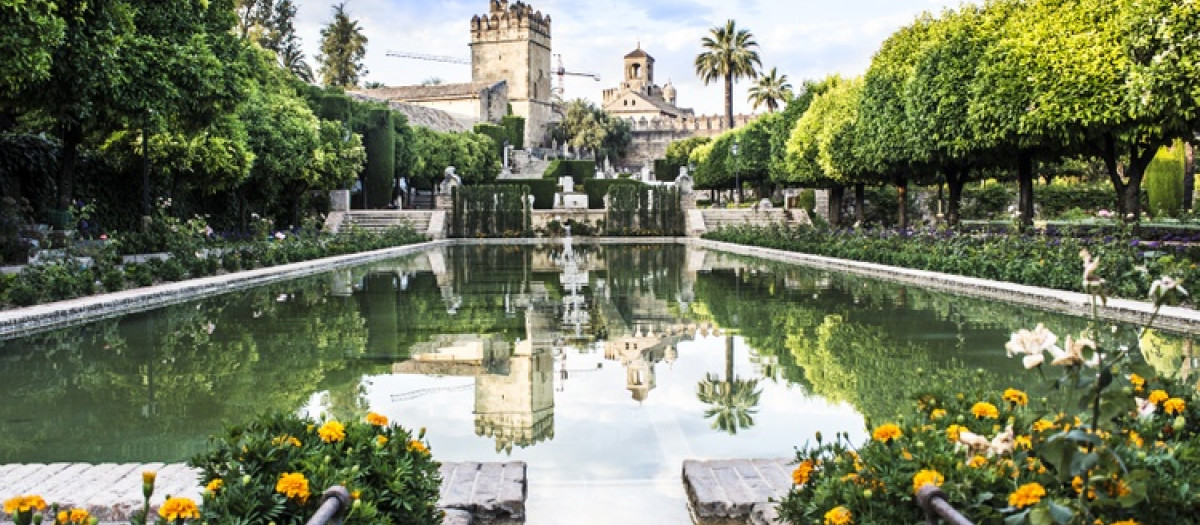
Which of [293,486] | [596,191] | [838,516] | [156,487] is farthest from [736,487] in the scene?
[596,191]

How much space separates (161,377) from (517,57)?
8274cm

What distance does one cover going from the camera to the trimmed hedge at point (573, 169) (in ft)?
207

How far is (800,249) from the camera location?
2167 cm

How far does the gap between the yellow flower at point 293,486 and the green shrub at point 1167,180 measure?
111 feet

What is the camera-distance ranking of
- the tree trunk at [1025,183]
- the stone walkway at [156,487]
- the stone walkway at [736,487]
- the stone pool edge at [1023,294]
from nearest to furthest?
the stone walkway at [156,487] → the stone walkway at [736,487] → the stone pool edge at [1023,294] → the tree trunk at [1025,183]

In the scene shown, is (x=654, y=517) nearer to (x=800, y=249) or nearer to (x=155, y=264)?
(x=155, y=264)

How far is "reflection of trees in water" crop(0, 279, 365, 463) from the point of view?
4906 millimetres

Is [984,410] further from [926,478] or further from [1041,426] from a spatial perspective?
[926,478]

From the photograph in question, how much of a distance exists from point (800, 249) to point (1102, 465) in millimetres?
19807

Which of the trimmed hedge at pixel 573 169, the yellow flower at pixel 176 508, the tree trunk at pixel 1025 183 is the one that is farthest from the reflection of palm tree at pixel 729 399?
the trimmed hedge at pixel 573 169

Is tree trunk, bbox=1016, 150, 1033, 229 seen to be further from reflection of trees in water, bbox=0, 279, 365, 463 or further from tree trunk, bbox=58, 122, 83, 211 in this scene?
tree trunk, bbox=58, 122, 83, 211

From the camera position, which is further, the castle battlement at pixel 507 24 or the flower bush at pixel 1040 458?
the castle battlement at pixel 507 24

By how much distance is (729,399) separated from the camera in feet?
19.4

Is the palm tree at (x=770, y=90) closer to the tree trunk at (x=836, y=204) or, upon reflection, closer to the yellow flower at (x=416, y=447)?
the tree trunk at (x=836, y=204)
